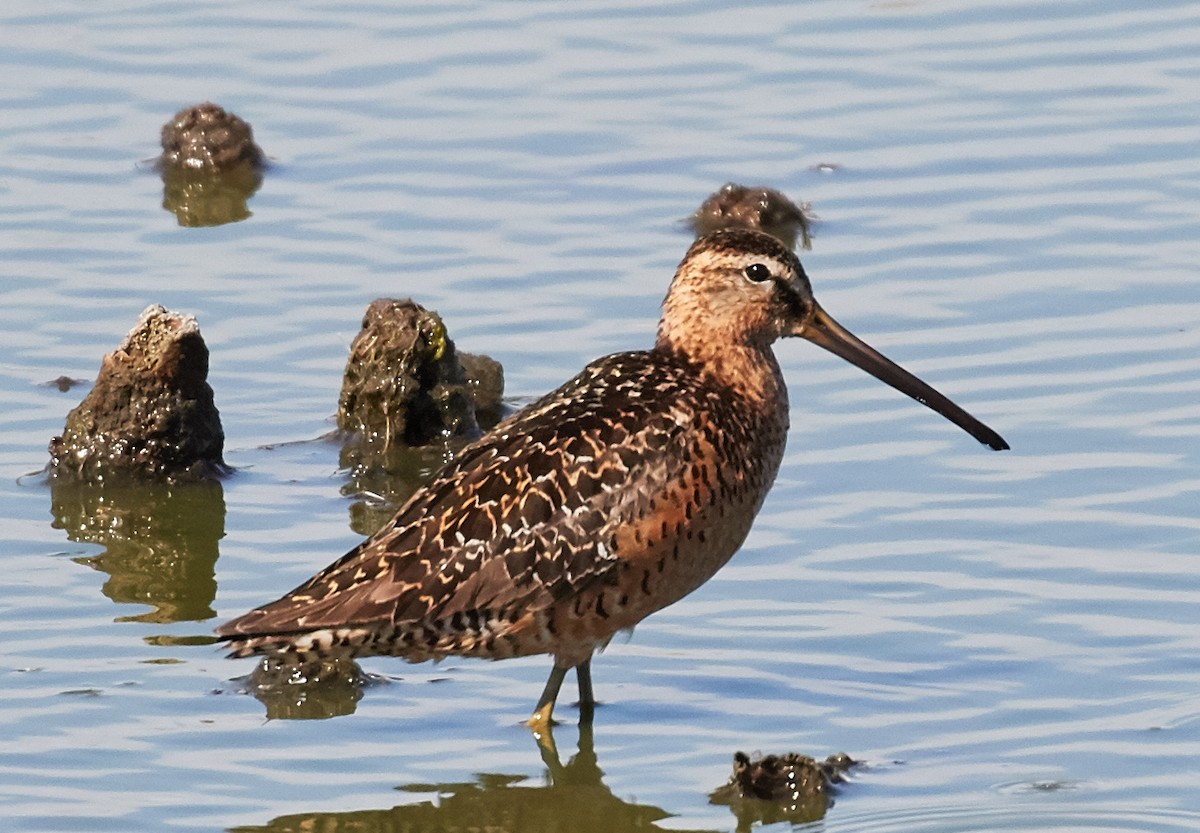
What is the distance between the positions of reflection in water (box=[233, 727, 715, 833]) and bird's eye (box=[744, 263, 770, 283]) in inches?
54.3

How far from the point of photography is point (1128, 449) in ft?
27.3

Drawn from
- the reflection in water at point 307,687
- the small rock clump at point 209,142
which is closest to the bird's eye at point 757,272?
the reflection in water at point 307,687

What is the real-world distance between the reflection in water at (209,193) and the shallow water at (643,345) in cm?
11

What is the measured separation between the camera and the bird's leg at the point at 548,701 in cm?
682

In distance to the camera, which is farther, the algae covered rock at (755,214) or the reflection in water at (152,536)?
the algae covered rock at (755,214)

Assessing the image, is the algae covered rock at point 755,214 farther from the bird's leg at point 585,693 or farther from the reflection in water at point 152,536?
the bird's leg at point 585,693

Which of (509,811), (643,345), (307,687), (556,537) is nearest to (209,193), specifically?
(643,345)

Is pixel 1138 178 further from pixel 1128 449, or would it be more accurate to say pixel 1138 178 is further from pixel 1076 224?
pixel 1128 449

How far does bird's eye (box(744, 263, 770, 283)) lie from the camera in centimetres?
710

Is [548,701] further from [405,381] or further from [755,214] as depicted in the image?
[755,214]

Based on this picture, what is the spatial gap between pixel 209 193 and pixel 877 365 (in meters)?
4.55

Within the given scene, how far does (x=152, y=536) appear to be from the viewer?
8.14 m

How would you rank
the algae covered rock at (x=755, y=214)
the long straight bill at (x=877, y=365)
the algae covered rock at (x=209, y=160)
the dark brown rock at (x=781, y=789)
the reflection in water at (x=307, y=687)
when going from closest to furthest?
the dark brown rock at (x=781, y=789)
the reflection in water at (x=307, y=687)
the long straight bill at (x=877, y=365)
the algae covered rock at (x=755, y=214)
the algae covered rock at (x=209, y=160)

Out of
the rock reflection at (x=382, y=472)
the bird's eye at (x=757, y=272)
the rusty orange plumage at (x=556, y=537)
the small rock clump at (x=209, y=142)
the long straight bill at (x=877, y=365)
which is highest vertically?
the small rock clump at (x=209, y=142)
